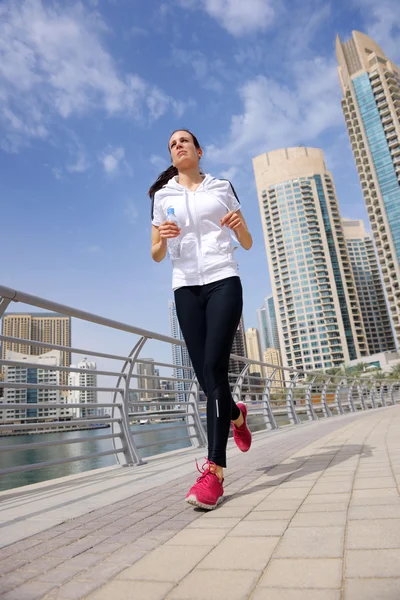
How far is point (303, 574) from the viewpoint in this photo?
44.0 inches

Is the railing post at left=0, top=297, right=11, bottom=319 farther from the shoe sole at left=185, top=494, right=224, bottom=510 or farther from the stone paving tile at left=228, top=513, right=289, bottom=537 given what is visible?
the stone paving tile at left=228, top=513, right=289, bottom=537

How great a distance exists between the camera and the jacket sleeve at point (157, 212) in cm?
277

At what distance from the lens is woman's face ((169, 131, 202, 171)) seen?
282 centimetres

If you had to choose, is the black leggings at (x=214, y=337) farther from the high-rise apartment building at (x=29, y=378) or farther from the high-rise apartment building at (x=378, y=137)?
the high-rise apartment building at (x=378, y=137)

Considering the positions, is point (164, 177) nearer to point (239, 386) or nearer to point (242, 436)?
point (242, 436)

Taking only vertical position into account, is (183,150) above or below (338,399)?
above

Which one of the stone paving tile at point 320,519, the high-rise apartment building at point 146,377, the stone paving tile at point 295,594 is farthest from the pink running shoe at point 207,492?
the high-rise apartment building at point 146,377

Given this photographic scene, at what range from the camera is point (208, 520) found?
1831mm

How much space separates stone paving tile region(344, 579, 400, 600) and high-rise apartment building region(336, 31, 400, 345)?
8611 centimetres

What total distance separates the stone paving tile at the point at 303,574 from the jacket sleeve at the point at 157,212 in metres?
2.06

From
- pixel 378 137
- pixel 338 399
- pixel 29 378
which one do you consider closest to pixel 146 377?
pixel 29 378

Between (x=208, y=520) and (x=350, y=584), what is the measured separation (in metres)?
0.91

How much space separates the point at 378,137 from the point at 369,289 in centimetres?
6104

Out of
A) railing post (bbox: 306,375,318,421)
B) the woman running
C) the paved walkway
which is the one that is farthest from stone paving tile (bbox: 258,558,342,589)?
railing post (bbox: 306,375,318,421)
